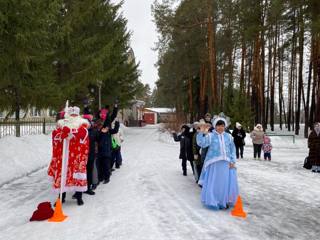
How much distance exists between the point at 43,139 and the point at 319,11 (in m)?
15.3

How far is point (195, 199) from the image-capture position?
26.3 ft

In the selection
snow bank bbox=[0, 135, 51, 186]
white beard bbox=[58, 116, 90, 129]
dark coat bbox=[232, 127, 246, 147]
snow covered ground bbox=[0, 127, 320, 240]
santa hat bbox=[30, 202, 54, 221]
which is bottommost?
snow covered ground bbox=[0, 127, 320, 240]

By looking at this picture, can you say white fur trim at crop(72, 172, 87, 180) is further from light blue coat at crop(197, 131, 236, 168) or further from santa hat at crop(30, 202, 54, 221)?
light blue coat at crop(197, 131, 236, 168)

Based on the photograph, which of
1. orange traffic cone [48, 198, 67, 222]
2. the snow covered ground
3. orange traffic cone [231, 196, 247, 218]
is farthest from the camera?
orange traffic cone [231, 196, 247, 218]

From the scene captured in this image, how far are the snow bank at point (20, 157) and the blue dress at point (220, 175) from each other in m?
5.54

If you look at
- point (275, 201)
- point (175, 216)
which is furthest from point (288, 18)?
point (175, 216)

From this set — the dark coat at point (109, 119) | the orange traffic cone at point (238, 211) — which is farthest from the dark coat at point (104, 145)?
the orange traffic cone at point (238, 211)

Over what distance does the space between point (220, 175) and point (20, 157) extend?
7.78 metres

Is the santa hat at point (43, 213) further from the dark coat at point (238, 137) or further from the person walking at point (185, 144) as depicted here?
the dark coat at point (238, 137)

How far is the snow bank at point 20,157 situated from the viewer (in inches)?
419

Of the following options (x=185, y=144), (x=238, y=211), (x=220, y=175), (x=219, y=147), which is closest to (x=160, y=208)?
(x=220, y=175)

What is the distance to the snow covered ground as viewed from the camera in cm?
561

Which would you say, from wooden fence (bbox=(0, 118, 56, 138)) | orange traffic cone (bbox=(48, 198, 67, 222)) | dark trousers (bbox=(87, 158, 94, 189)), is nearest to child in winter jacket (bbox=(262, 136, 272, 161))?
dark trousers (bbox=(87, 158, 94, 189))

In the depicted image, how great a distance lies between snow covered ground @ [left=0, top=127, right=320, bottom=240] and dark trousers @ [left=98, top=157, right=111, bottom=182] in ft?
1.02
